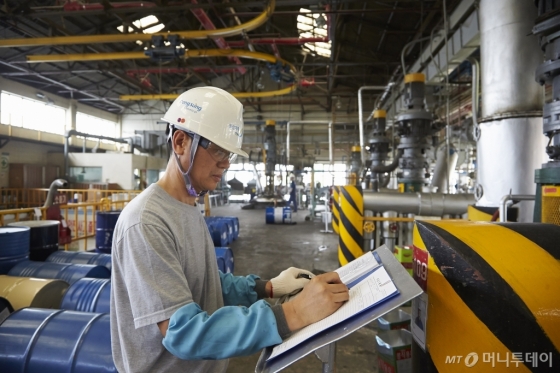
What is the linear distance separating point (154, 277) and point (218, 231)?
601 centimetres

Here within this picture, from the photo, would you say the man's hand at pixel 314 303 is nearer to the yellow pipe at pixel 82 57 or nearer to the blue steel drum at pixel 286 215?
the yellow pipe at pixel 82 57

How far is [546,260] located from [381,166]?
24.2 ft

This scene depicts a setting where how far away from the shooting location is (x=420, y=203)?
436 centimetres

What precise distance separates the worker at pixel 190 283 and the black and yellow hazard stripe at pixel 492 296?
0.30 m

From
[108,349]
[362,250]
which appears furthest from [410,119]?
[108,349]

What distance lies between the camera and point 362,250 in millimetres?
4805

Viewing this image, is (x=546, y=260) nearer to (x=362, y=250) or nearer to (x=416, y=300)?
(x=416, y=300)

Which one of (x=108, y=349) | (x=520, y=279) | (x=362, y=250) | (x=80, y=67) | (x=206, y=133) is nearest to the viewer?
(x=520, y=279)

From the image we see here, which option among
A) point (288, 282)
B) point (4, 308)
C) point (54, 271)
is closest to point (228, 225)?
point (54, 271)

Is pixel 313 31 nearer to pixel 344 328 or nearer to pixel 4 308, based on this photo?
pixel 4 308

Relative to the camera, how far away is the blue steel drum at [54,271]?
3219 mm

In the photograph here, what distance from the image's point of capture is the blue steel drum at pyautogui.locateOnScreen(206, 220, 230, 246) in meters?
6.82

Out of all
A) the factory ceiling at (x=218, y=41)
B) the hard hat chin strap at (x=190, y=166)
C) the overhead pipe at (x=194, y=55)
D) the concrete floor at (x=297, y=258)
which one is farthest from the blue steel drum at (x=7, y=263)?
the overhead pipe at (x=194, y=55)

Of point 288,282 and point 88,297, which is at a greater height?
point 288,282
